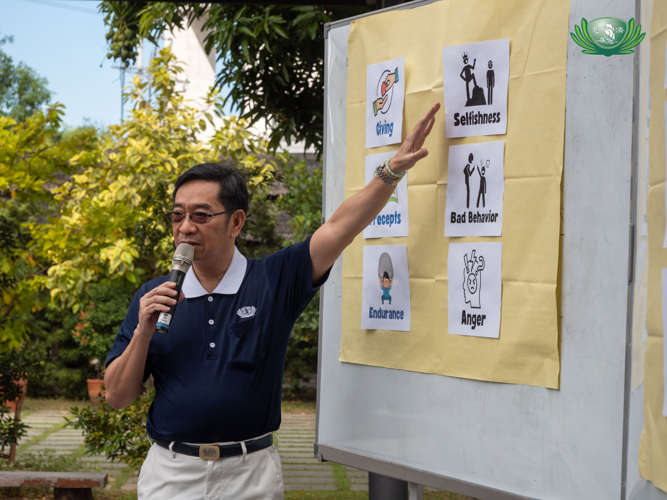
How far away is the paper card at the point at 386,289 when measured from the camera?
2.42 meters

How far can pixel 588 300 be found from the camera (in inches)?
75.1

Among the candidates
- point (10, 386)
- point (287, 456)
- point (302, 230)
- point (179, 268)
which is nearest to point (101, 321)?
point (302, 230)

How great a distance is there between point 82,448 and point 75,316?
421 cm

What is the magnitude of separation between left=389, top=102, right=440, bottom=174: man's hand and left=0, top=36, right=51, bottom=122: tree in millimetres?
31897

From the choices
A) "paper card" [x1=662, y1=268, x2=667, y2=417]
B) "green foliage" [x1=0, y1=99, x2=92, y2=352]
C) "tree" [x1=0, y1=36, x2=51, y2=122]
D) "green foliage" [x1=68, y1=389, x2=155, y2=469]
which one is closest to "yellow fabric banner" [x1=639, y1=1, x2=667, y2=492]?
"paper card" [x1=662, y1=268, x2=667, y2=417]

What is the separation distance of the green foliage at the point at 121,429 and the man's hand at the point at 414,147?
11.6 ft

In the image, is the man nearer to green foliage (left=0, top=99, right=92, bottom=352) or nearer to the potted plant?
green foliage (left=0, top=99, right=92, bottom=352)

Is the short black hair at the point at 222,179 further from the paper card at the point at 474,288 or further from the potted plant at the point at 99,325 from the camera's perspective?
the potted plant at the point at 99,325

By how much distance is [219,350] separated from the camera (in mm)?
2482

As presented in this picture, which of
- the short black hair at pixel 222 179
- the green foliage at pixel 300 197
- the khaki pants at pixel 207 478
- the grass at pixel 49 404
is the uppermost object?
the green foliage at pixel 300 197

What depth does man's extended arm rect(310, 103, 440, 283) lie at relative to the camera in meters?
2.25

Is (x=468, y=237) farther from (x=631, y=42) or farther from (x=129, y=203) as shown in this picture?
(x=129, y=203)

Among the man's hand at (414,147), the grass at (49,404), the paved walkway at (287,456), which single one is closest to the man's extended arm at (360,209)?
the man's hand at (414,147)

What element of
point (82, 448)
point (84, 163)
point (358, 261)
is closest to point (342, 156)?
point (358, 261)
